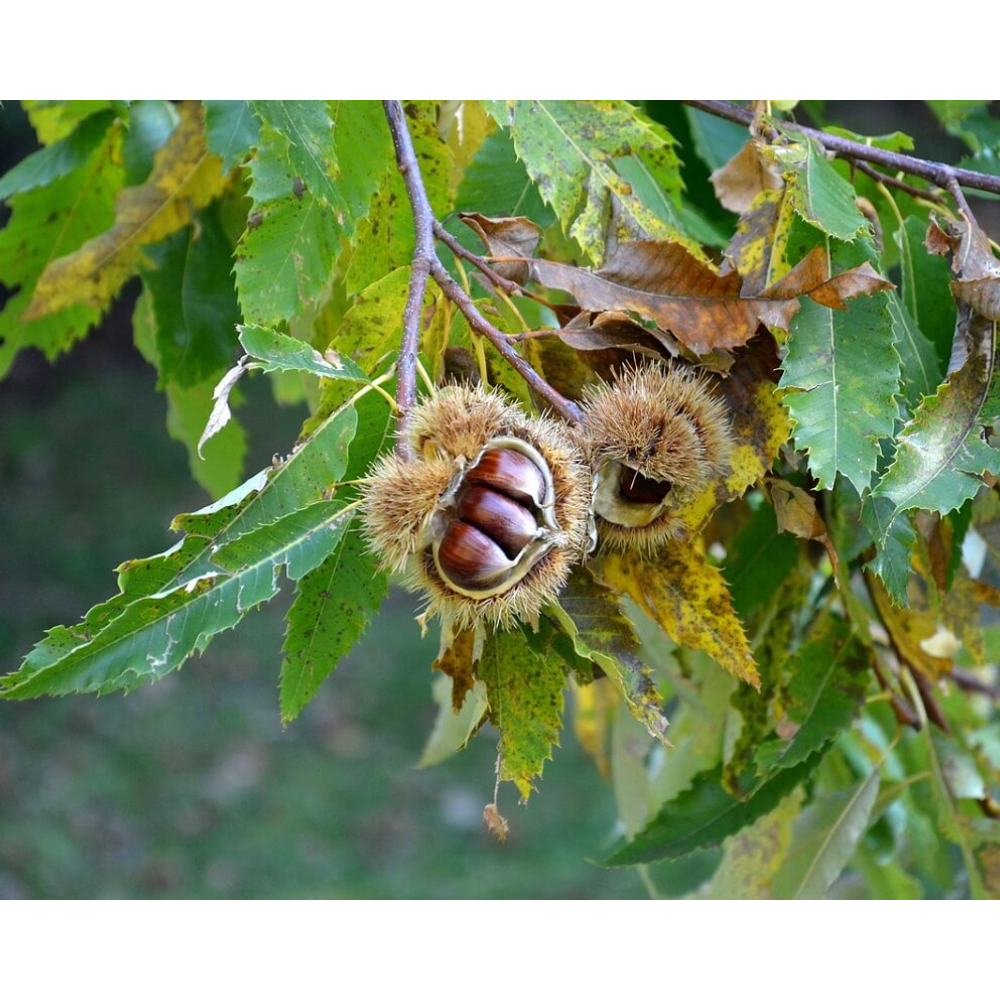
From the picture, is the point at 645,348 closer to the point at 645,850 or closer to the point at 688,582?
the point at 688,582

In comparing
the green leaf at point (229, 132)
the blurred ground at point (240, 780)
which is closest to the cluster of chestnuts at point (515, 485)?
the green leaf at point (229, 132)

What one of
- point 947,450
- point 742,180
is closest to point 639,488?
point 947,450

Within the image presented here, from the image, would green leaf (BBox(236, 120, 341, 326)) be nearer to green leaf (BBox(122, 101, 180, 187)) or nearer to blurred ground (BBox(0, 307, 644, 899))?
green leaf (BBox(122, 101, 180, 187))

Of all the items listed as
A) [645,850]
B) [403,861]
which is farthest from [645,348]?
[403,861]

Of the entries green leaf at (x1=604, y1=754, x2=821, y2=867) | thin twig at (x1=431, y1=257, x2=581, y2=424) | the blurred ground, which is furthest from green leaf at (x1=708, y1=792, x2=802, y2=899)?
the blurred ground

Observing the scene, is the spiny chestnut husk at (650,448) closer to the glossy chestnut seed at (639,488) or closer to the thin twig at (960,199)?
the glossy chestnut seed at (639,488)
